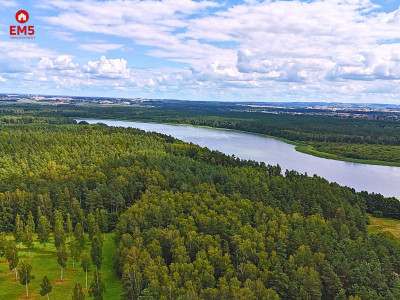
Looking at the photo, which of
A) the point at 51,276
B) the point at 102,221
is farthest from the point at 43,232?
the point at 51,276

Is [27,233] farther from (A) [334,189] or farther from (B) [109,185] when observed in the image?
(A) [334,189]

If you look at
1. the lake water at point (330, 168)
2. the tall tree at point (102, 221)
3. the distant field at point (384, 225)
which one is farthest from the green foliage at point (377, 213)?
the tall tree at point (102, 221)

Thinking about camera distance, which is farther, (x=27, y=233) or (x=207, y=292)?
(x=27, y=233)

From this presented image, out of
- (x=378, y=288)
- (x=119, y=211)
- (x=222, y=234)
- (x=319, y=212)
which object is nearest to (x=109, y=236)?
(x=119, y=211)

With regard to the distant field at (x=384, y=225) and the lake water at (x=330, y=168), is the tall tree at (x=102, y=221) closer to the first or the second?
the distant field at (x=384, y=225)

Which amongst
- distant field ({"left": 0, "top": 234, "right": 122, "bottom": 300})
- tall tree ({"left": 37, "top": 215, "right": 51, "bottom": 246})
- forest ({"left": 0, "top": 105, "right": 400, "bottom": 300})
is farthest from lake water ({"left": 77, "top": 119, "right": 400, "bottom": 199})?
tall tree ({"left": 37, "top": 215, "right": 51, "bottom": 246})

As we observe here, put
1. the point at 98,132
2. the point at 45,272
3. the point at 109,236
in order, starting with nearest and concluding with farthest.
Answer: the point at 45,272, the point at 109,236, the point at 98,132

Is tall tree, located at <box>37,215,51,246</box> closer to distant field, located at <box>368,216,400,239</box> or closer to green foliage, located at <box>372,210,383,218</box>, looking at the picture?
distant field, located at <box>368,216,400,239</box>
